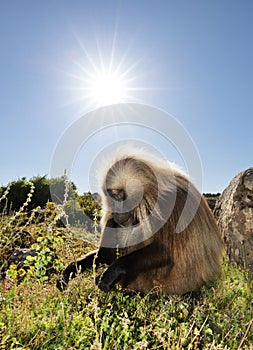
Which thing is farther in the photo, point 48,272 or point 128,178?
point 48,272

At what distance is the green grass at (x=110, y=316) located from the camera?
2.17 metres

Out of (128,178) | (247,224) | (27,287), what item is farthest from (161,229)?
(247,224)

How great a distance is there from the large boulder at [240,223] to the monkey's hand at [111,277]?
2176 millimetres

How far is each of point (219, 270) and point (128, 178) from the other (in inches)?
59.9

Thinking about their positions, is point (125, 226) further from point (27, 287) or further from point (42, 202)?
point (42, 202)

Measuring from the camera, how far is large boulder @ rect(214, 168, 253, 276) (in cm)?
503

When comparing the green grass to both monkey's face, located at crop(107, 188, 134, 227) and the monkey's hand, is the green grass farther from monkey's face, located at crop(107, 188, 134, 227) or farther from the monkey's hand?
monkey's face, located at crop(107, 188, 134, 227)

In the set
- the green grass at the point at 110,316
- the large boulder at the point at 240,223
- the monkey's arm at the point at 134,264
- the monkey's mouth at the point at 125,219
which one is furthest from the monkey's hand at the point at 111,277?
the large boulder at the point at 240,223

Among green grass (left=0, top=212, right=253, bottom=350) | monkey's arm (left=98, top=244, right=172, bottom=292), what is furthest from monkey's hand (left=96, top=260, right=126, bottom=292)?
green grass (left=0, top=212, right=253, bottom=350)

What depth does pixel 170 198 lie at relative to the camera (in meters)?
3.70

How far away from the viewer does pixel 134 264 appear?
11.3ft

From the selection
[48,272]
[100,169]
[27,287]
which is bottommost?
[27,287]

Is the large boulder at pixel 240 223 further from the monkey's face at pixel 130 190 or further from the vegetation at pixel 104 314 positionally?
the monkey's face at pixel 130 190

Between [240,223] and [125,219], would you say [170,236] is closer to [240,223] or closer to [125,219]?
[125,219]
